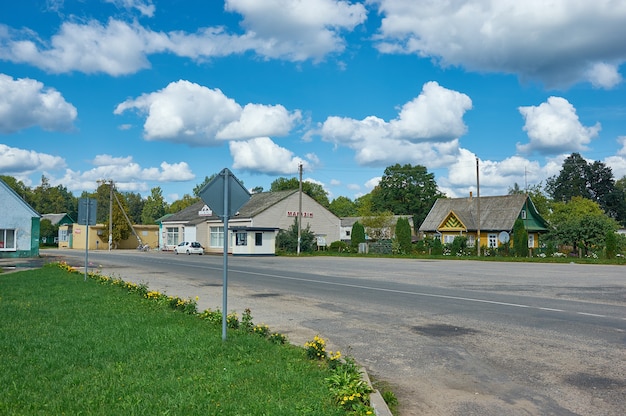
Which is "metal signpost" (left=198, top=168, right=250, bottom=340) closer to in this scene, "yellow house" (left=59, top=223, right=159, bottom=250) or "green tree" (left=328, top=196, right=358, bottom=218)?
"yellow house" (left=59, top=223, right=159, bottom=250)

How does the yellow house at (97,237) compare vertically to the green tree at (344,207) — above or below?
below

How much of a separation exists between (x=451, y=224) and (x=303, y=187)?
4469cm

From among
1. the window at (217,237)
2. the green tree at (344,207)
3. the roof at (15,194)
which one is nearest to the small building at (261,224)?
the window at (217,237)

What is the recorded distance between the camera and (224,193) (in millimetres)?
8445

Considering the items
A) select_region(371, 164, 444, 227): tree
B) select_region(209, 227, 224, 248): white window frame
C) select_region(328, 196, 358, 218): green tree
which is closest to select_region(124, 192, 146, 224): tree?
select_region(328, 196, 358, 218): green tree

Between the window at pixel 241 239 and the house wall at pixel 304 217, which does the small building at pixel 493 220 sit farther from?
the window at pixel 241 239

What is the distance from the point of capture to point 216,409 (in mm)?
5047

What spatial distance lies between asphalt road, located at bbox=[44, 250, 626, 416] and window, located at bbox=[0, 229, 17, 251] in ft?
88.4

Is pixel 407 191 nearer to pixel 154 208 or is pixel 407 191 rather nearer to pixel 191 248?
pixel 191 248

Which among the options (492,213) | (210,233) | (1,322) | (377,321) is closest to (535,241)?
(492,213)

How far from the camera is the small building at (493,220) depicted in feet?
197

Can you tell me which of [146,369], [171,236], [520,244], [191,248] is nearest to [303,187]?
[171,236]

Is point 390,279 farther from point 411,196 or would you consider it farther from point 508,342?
point 411,196

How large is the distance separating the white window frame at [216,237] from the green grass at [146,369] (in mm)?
47718
